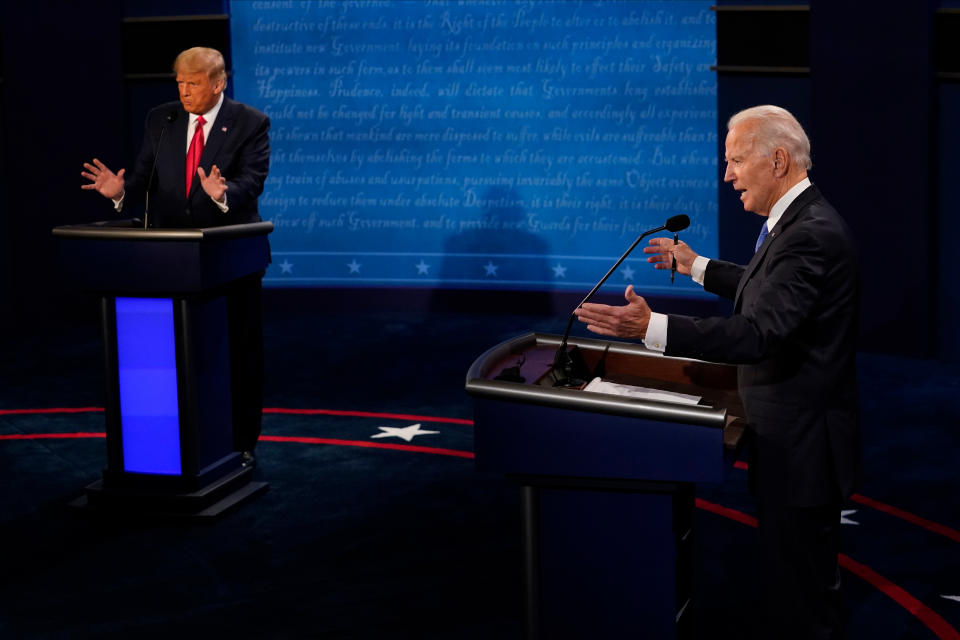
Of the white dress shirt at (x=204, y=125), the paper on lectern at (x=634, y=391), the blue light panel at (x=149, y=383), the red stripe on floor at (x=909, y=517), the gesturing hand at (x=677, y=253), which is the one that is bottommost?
the red stripe on floor at (x=909, y=517)

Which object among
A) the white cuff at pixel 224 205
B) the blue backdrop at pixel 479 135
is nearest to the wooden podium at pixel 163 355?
the white cuff at pixel 224 205

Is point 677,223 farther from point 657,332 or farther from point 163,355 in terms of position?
point 163,355

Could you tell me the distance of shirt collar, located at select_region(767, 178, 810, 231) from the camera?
276 centimetres

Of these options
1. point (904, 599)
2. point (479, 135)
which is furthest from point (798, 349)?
point (479, 135)

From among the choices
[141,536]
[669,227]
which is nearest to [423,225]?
[141,536]

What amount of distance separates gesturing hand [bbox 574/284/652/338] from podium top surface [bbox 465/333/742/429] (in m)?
0.15

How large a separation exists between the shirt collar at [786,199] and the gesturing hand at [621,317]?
40 centimetres

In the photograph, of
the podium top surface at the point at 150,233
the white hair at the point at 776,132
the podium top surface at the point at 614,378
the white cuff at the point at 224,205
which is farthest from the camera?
the white cuff at the point at 224,205

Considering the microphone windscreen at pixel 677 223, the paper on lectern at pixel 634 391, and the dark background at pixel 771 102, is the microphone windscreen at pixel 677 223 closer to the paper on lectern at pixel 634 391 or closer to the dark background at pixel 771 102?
the paper on lectern at pixel 634 391

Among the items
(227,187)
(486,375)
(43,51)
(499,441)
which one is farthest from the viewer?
(43,51)

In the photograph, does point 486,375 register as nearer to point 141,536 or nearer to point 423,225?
point 141,536

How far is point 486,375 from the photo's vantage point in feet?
9.56

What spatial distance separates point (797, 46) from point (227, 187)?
388 cm

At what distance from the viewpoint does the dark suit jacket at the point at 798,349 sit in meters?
2.61
